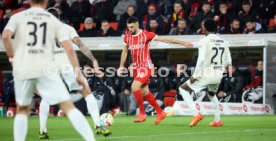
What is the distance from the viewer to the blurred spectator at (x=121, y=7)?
2503cm

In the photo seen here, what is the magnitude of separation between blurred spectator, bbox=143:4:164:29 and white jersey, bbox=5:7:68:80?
47.5 ft

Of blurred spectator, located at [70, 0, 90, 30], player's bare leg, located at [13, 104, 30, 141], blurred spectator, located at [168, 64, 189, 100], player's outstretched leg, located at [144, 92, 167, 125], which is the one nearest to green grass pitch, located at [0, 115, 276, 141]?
player's outstretched leg, located at [144, 92, 167, 125]

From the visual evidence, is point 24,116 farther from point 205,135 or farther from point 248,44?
point 248,44

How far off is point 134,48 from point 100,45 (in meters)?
6.74

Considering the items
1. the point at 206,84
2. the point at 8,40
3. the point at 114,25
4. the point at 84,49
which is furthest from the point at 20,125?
the point at 114,25

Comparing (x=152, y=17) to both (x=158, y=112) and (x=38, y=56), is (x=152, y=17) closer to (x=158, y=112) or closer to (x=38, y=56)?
(x=158, y=112)

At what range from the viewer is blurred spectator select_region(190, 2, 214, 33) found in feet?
74.2

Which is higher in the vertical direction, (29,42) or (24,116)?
(29,42)

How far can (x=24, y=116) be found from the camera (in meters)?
8.85

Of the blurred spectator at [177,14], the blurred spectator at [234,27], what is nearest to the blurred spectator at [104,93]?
the blurred spectator at [177,14]

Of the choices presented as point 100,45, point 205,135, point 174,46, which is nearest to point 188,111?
point 174,46

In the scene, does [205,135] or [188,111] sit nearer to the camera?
[205,135]

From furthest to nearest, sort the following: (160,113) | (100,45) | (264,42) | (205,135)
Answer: (100,45) → (264,42) → (160,113) → (205,135)

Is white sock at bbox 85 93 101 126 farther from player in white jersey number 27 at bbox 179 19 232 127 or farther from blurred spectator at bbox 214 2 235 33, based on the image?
blurred spectator at bbox 214 2 235 33
